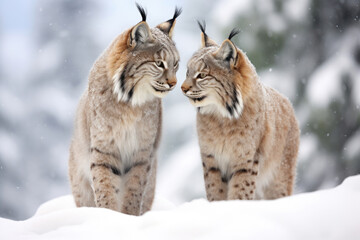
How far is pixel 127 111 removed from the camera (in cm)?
471

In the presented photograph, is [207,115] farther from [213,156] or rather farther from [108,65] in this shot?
[108,65]

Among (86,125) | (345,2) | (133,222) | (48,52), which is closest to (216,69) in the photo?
(86,125)

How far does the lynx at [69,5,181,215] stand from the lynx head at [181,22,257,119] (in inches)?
8.1

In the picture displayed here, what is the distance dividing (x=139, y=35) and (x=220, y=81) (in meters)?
0.79

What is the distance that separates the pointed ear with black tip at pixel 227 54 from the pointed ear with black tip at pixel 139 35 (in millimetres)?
595

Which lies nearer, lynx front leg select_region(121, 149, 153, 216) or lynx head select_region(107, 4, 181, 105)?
lynx head select_region(107, 4, 181, 105)

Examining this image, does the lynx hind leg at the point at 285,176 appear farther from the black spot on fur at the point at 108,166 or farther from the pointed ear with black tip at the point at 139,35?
the pointed ear with black tip at the point at 139,35

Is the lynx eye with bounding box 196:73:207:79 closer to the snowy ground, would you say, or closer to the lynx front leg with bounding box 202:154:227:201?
the lynx front leg with bounding box 202:154:227:201

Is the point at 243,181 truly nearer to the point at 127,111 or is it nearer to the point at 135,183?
the point at 135,183

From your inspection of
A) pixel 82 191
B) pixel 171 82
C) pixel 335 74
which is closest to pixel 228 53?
pixel 171 82

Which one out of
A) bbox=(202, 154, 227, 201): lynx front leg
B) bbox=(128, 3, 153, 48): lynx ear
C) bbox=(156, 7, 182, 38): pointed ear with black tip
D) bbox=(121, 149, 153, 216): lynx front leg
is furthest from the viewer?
bbox=(156, 7, 182, 38): pointed ear with black tip

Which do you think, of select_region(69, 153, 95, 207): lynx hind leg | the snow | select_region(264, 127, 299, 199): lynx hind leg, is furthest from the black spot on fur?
the snow

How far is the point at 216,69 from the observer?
458 cm

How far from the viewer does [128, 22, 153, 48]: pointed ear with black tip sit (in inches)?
179
